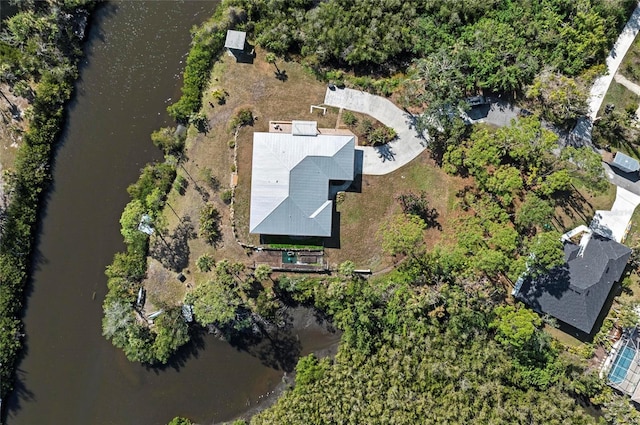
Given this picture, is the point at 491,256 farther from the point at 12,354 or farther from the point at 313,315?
the point at 12,354

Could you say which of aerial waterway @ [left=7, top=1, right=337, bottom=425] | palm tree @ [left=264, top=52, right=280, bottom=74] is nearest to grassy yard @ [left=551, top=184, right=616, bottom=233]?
aerial waterway @ [left=7, top=1, right=337, bottom=425]

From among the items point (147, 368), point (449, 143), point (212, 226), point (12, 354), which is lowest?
point (12, 354)

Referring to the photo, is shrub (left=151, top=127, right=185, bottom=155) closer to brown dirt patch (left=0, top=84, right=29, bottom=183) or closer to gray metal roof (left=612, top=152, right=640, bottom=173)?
brown dirt patch (left=0, top=84, right=29, bottom=183)

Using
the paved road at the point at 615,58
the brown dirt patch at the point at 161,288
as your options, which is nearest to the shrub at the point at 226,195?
the brown dirt patch at the point at 161,288

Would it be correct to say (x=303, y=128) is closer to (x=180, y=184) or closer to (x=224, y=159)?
(x=224, y=159)

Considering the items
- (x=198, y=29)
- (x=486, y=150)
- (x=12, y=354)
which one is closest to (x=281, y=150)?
(x=198, y=29)

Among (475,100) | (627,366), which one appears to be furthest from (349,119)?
(627,366)
